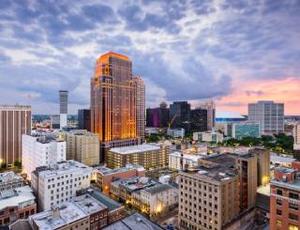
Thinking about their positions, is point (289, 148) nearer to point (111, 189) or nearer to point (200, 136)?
point (200, 136)

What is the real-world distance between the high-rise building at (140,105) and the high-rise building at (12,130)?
63.4 meters

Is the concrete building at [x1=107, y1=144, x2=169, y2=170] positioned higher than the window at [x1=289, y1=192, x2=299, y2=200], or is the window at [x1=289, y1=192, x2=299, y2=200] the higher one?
the window at [x1=289, y1=192, x2=299, y2=200]

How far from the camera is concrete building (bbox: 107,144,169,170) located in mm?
97500

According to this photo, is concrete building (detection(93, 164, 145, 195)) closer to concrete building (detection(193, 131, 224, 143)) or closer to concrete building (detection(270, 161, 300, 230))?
concrete building (detection(270, 161, 300, 230))

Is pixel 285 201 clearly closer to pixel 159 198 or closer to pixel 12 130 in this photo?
pixel 159 198

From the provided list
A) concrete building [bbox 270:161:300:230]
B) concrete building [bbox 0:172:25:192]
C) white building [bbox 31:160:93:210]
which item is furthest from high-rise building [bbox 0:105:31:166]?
concrete building [bbox 270:161:300:230]

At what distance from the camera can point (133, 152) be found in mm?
98750

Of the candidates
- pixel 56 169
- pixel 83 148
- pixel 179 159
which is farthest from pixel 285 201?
pixel 83 148

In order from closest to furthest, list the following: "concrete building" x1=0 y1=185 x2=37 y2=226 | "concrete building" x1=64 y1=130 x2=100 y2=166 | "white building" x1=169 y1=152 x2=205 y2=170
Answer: "concrete building" x1=0 y1=185 x2=37 y2=226 < "white building" x1=169 y1=152 x2=205 y2=170 < "concrete building" x1=64 y1=130 x2=100 y2=166

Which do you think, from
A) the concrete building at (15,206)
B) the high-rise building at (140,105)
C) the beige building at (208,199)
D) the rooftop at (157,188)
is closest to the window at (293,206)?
the beige building at (208,199)

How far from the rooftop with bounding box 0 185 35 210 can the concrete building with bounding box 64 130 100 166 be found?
137 feet

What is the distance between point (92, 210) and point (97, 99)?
86948 millimetres

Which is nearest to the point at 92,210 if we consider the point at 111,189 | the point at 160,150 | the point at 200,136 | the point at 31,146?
the point at 111,189

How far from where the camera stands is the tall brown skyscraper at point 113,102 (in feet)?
400
